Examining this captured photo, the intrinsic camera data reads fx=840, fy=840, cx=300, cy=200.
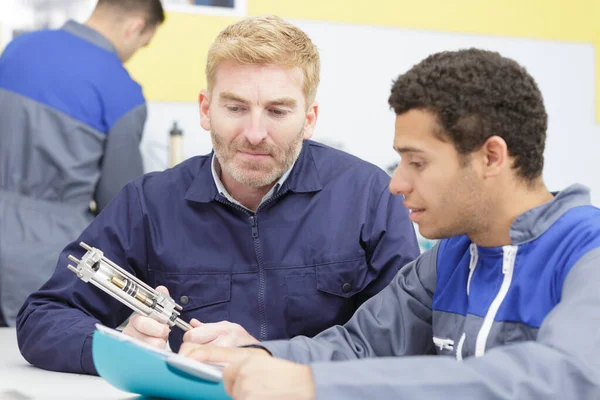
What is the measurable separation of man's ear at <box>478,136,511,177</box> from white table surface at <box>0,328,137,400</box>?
55 cm

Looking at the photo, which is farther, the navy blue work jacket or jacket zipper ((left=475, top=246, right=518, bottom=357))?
the navy blue work jacket

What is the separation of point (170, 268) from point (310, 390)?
31.3 inches

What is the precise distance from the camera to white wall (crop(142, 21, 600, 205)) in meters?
3.25

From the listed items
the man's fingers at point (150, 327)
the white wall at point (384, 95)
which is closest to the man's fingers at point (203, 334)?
the man's fingers at point (150, 327)

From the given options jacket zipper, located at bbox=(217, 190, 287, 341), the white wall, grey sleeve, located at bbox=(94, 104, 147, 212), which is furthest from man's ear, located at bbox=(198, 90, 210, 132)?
the white wall

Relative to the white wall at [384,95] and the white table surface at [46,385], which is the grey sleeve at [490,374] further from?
the white wall at [384,95]

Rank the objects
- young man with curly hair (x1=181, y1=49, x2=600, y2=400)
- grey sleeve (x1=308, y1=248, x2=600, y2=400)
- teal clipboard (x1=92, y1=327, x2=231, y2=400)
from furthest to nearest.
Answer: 1. young man with curly hair (x1=181, y1=49, x2=600, y2=400)
2. teal clipboard (x1=92, y1=327, x2=231, y2=400)
3. grey sleeve (x1=308, y1=248, x2=600, y2=400)

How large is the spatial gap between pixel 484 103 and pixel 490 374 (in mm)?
385

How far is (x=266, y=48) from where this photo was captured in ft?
5.05

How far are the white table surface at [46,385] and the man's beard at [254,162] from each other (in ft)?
1.46

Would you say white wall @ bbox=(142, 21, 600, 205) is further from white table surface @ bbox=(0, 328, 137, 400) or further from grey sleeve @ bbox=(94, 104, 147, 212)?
white table surface @ bbox=(0, 328, 137, 400)

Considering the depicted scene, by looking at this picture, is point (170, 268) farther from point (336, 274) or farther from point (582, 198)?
point (582, 198)

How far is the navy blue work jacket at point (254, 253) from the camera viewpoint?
5.17 ft

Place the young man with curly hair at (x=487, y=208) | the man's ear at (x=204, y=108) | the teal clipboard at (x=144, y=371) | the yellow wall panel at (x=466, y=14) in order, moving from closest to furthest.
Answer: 1. the teal clipboard at (x=144, y=371)
2. the young man with curly hair at (x=487, y=208)
3. the man's ear at (x=204, y=108)
4. the yellow wall panel at (x=466, y=14)
